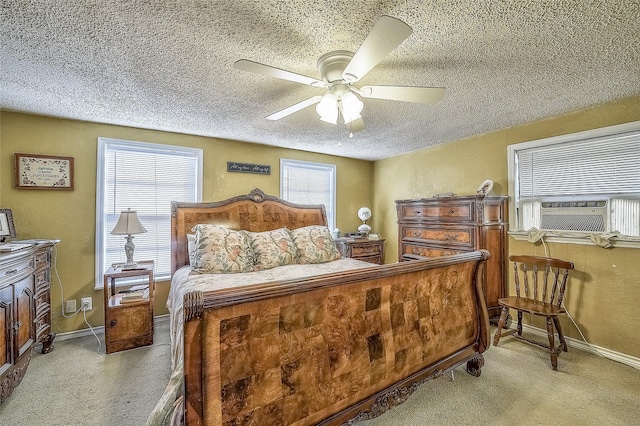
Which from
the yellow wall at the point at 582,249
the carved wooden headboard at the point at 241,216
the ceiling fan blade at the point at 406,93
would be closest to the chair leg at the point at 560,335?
the yellow wall at the point at 582,249

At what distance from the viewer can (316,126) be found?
3.12 metres

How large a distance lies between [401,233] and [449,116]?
5.81ft

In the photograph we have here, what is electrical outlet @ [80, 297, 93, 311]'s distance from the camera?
115 inches

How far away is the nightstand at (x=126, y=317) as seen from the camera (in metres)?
2.54

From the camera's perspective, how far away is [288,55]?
5.58ft

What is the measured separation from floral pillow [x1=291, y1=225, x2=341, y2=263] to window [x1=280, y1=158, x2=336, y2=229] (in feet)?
3.58

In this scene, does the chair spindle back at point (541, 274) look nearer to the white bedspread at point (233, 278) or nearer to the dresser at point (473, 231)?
the dresser at point (473, 231)

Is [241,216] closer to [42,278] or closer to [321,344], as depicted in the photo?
[42,278]

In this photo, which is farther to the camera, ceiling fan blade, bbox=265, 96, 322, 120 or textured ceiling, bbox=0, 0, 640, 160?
ceiling fan blade, bbox=265, 96, 322, 120

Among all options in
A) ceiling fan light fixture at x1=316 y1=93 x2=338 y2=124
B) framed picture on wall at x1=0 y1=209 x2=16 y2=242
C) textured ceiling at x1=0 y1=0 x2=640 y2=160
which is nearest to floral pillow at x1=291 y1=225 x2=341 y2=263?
textured ceiling at x1=0 y1=0 x2=640 y2=160

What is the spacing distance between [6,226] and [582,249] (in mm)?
5445

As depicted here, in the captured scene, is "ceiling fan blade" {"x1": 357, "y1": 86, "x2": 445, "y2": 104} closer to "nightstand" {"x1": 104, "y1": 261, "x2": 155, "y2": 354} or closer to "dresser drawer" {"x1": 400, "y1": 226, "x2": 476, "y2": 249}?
"dresser drawer" {"x1": 400, "y1": 226, "x2": 476, "y2": 249}

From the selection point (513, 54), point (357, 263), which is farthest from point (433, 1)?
point (357, 263)

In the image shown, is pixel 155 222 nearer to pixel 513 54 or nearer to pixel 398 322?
pixel 398 322
